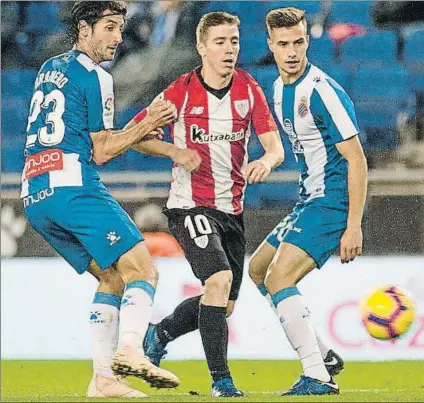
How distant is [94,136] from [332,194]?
4.02 feet

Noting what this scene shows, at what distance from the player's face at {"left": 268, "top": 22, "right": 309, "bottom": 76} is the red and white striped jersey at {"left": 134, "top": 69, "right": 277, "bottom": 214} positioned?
0.32 metres

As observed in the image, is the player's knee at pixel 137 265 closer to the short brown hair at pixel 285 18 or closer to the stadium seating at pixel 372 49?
the short brown hair at pixel 285 18

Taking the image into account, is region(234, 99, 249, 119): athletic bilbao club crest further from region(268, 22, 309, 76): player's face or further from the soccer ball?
the soccer ball

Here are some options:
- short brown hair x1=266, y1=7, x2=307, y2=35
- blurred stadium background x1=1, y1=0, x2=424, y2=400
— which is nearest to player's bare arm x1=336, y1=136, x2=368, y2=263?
short brown hair x1=266, y1=7, x2=307, y2=35

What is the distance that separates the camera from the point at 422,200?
26.6 feet

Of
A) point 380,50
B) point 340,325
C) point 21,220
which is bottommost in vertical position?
point 340,325

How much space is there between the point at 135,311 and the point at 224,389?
57 centimetres

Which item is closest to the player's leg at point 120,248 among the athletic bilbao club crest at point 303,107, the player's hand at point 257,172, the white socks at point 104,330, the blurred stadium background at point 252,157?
the white socks at point 104,330

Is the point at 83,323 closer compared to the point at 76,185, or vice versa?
the point at 76,185

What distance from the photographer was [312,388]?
208 inches

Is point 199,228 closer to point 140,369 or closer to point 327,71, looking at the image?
point 140,369

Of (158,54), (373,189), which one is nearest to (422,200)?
(373,189)

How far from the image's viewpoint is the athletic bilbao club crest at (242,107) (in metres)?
5.88

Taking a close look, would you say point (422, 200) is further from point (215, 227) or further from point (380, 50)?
point (215, 227)
